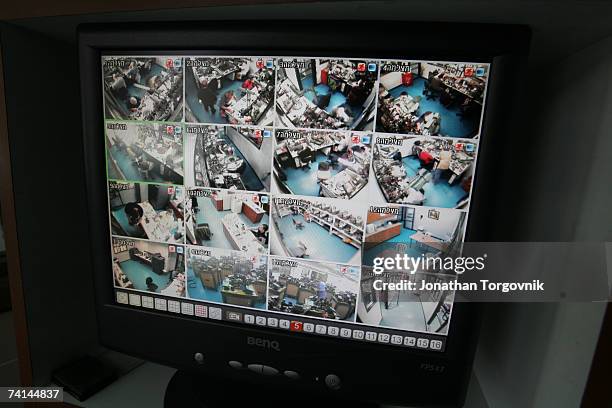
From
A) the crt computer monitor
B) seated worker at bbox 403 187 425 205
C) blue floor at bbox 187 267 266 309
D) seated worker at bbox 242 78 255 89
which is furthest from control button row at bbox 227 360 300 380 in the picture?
seated worker at bbox 242 78 255 89

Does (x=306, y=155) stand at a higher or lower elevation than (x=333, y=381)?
higher

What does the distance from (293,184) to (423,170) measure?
17 cm

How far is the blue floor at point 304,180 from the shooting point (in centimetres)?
46

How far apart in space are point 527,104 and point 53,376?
99 centimetres

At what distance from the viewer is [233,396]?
587 mm

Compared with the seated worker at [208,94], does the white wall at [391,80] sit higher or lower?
higher

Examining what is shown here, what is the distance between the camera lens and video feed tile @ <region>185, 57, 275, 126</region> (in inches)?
18.0

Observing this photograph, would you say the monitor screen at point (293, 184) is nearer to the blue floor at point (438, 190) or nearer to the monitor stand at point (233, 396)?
the blue floor at point (438, 190)

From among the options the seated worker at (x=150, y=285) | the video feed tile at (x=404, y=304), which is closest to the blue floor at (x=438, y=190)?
the video feed tile at (x=404, y=304)

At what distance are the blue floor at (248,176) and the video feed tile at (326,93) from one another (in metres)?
0.07

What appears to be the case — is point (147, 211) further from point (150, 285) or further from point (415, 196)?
point (415, 196)

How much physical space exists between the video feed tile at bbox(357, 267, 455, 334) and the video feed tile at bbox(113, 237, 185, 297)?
11.2 inches

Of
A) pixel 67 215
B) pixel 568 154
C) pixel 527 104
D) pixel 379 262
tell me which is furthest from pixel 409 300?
pixel 67 215

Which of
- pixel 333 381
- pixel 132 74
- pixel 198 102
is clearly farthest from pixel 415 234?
pixel 132 74
